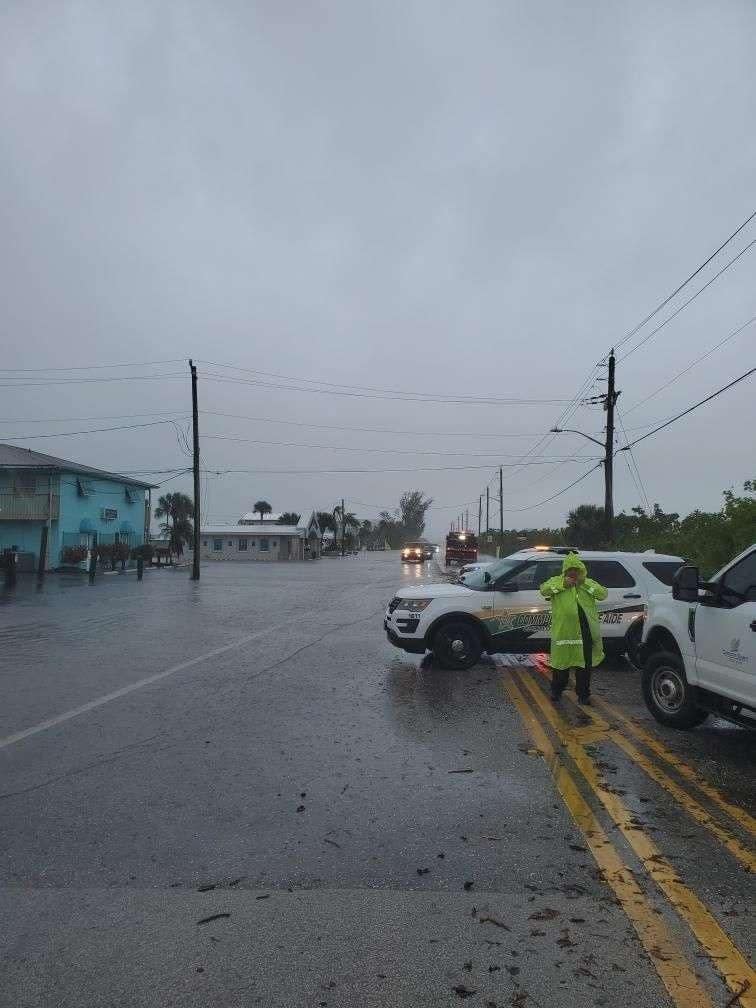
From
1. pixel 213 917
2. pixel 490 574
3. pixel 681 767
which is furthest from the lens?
pixel 490 574

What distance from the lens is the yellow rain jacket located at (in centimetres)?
796

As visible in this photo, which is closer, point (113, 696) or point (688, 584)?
point (688, 584)

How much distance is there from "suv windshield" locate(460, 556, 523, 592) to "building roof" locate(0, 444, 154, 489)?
3360cm

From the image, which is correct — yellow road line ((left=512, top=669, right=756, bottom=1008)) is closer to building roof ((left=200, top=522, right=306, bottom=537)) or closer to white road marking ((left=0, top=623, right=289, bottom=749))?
white road marking ((left=0, top=623, right=289, bottom=749))

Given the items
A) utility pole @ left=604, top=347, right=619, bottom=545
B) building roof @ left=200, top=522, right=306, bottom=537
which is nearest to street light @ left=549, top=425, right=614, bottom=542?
utility pole @ left=604, top=347, right=619, bottom=545

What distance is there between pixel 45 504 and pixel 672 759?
40021 millimetres

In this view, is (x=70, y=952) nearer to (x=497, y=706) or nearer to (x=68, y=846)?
(x=68, y=846)

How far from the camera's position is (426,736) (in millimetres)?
6633

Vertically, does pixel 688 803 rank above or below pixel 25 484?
below

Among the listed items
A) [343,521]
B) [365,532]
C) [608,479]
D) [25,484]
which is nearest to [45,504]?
[25,484]

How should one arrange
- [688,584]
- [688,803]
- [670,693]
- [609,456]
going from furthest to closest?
[609,456], [670,693], [688,584], [688,803]

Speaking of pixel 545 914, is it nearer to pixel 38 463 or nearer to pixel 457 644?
pixel 457 644

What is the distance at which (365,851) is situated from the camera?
412cm

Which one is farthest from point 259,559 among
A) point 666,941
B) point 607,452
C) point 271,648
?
point 666,941
